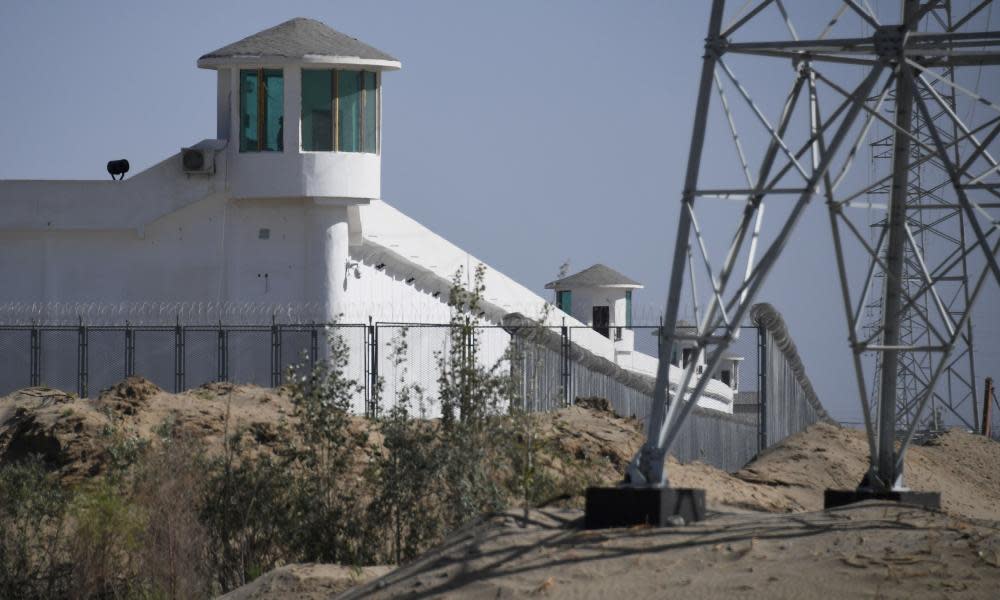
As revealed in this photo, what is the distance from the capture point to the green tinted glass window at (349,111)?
1389 inches

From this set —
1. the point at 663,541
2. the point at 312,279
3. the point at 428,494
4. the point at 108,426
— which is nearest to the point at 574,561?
the point at 663,541

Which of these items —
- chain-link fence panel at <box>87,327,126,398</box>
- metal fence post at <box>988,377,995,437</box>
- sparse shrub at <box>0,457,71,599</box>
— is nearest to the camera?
sparse shrub at <box>0,457,71,599</box>

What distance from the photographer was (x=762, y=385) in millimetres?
24250

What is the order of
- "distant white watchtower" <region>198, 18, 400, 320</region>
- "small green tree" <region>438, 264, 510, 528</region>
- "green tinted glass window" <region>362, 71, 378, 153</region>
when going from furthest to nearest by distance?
"green tinted glass window" <region>362, 71, 378, 153</region> → "distant white watchtower" <region>198, 18, 400, 320</region> → "small green tree" <region>438, 264, 510, 528</region>

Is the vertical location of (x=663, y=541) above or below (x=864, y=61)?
below

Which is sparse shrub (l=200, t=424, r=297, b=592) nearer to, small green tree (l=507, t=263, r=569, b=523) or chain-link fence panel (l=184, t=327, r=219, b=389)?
small green tree (l=507, t=263, r=569, b=523)

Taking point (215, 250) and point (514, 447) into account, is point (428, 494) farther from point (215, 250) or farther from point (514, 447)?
point (215, 250)

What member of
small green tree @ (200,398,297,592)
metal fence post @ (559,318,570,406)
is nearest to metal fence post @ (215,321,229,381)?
metal fence post @ (559,318,570,406)

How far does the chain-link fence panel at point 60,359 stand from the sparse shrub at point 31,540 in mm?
17903

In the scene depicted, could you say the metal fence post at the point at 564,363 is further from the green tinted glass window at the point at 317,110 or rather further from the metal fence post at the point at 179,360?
the green tinted glass window at the point at 317,110

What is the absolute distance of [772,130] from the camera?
12.6m

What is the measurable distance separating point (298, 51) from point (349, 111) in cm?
174

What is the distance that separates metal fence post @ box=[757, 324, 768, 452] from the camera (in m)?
24.1

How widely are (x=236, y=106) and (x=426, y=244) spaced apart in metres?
7.46
